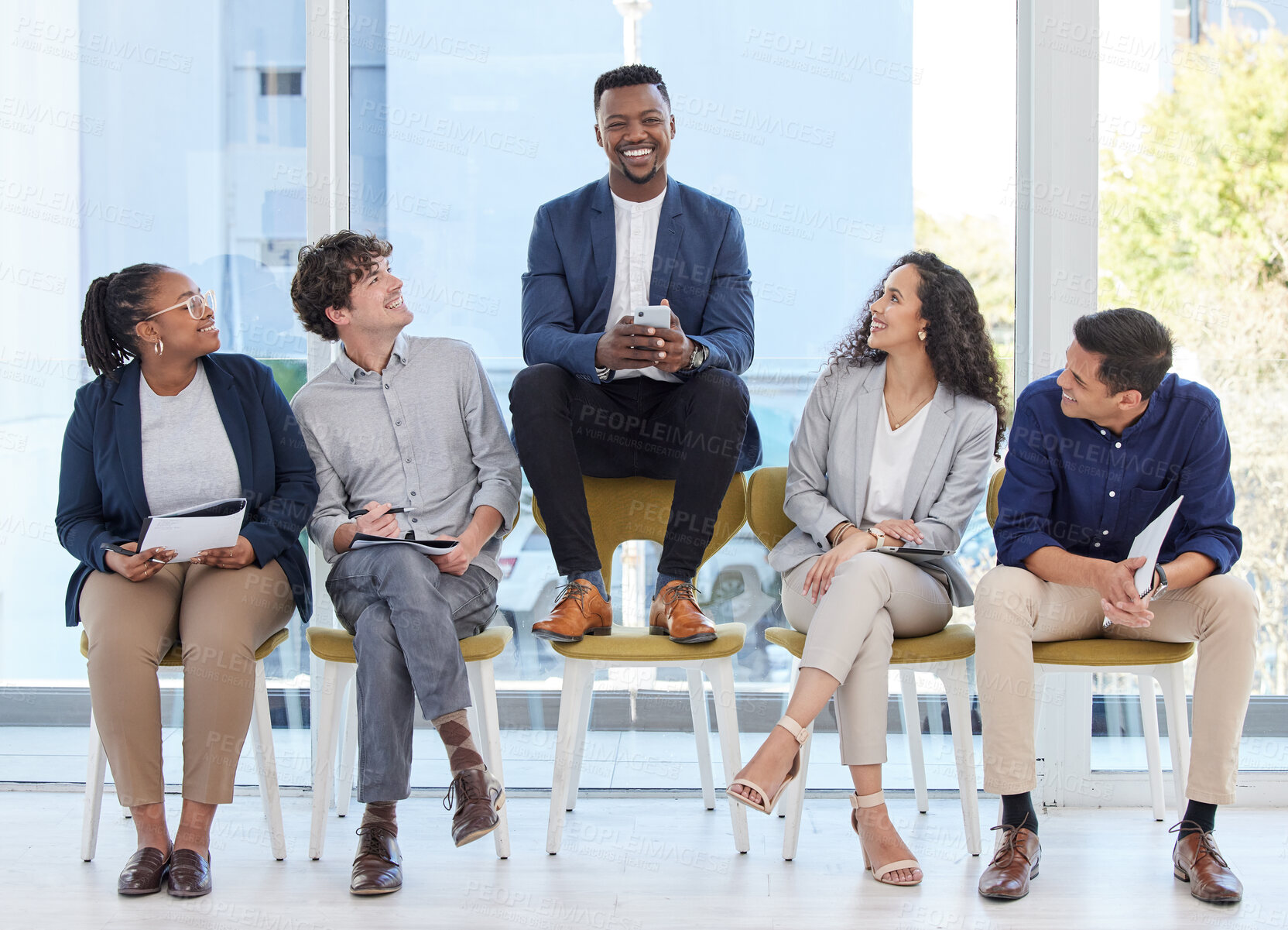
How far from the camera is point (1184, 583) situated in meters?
2.35

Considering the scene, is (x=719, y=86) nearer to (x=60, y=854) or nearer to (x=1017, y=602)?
(x=1017, y=602)

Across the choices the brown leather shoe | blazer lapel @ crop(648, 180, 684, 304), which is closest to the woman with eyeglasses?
the brown leather shoe

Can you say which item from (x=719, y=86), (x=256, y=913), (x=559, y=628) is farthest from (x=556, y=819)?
(x=719, y=86)

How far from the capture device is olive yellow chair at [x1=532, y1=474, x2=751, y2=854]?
7.97 feet

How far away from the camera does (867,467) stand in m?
2.69

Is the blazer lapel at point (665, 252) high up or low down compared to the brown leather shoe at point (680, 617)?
up

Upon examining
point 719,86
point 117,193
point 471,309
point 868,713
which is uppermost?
point 719,86

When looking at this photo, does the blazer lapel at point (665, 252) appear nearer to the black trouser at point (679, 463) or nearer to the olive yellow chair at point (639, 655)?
the black trouser at point (679, 463)

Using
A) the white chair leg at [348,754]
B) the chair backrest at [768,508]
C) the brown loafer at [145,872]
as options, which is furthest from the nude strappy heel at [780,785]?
the brown loafer at [145,872]

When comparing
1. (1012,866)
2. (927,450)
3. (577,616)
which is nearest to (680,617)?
(577,616)

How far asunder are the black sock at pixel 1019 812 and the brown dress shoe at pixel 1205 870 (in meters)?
0.31

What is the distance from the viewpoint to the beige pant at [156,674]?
2322 mm

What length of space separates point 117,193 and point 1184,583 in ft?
9.66

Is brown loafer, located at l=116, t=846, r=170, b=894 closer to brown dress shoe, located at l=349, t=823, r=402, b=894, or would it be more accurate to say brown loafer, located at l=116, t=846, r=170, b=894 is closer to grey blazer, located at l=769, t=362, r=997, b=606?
brown dress shoe, located at l=349, t=823, r=402, b=894
